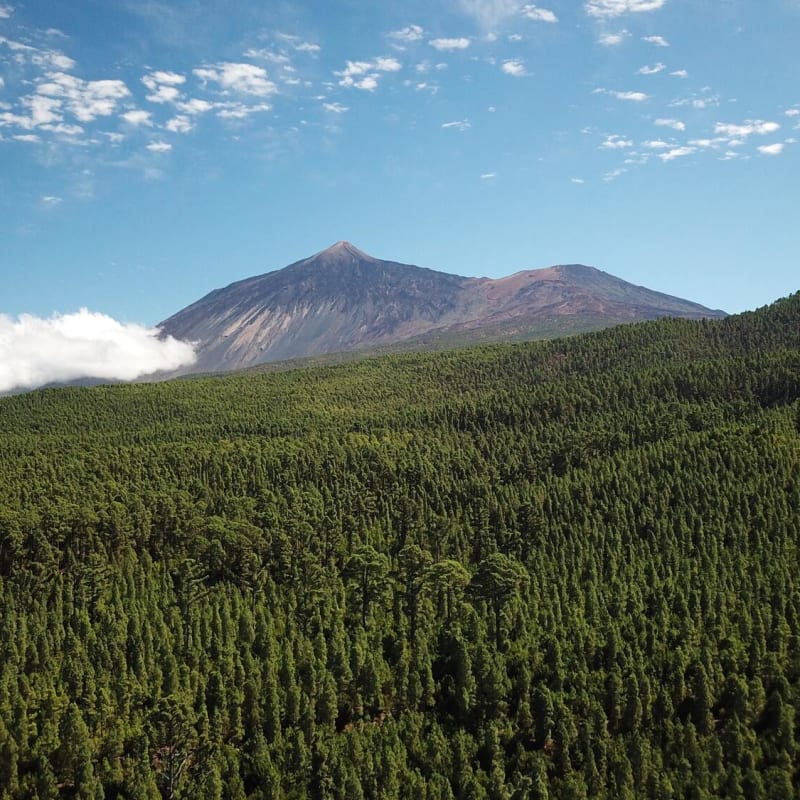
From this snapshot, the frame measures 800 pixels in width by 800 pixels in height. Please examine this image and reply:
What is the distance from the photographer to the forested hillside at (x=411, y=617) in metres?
65.3

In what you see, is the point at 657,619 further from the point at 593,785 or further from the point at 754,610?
the point at 593,785

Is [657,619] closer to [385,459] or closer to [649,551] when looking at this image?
[649,551]

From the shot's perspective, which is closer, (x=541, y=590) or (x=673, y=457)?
(x=541, y=590)

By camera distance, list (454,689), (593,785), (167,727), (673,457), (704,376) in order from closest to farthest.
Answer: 1. (593,785)
2. (167,727)
3. (454,689)
4. (673,457)
5. (704,376)

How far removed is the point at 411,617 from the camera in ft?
300

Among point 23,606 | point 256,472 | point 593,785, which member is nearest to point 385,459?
point 256,472

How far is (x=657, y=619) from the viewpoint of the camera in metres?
82.2

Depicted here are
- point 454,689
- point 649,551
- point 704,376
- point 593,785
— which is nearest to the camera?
point 593,785

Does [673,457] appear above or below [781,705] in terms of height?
above

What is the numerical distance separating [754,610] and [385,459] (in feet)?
264

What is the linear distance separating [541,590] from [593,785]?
34398 millimetres

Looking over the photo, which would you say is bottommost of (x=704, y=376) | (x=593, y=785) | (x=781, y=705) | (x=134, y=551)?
(x=593, y=785)

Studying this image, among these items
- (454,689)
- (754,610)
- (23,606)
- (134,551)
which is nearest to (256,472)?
(134,551)

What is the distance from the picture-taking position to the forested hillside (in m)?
65.3
